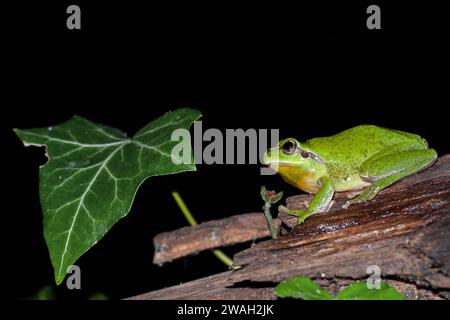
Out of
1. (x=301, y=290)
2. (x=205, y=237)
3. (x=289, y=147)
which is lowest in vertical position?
(x=205, y=237)

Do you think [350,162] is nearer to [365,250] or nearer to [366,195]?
[366,195]

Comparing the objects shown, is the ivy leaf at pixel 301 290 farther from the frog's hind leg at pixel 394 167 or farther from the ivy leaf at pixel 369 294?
the frog's hind leg at pixel 394 167

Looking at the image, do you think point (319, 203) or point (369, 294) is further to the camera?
point (319, 203)

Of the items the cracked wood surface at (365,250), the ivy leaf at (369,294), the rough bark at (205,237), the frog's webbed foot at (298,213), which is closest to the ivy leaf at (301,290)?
the ivy leaf at (369,294)

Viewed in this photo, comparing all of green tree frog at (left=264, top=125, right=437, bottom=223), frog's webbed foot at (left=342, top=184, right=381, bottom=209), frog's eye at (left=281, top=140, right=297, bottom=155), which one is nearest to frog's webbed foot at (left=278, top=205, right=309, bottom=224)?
green tree frog at (left=264, top=125, right=437, bottom=223)

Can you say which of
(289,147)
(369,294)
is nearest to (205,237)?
(289,147)

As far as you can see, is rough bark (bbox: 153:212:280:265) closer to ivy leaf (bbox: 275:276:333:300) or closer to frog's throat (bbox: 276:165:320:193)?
frog's throat (bbox: 276:165:320:193)
